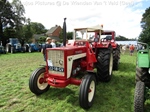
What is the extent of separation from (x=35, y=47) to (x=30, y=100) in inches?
674

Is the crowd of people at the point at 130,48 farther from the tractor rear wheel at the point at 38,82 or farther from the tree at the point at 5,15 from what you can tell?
the tree at the point at 5,15

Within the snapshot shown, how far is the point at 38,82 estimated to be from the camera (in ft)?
12.8

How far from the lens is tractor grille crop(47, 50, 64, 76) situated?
339 cm

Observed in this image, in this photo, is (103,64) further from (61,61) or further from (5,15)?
(5,15)

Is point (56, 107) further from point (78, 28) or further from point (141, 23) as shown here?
point (141, 23)

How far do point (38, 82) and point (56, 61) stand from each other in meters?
0.91

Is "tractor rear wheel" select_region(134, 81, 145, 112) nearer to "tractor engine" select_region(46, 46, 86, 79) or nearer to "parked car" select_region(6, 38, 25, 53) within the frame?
"tractor engine" select_region(46, 46, 86, 79)

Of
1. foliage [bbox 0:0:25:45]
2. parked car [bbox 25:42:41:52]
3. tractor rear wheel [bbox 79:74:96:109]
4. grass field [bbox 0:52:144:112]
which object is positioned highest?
foliage [bbox 0:0:25:45]

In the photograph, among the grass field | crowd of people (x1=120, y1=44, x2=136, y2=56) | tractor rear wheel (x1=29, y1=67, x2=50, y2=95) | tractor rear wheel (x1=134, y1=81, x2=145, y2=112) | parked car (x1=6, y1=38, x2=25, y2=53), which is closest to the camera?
tractor rear wheel (x1=134, y1=81, x2=145, y2=112)

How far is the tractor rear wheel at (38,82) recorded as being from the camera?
3.73m

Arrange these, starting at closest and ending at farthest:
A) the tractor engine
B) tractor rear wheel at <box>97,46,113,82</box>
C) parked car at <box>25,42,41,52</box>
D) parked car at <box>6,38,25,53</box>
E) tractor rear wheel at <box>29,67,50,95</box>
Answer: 1. the tractor engine
2. tractor rear wheel at <box>29,67,50,95</box>
3. tractor rear wheel at <box>97,46,113,82</box>
4. parked car at <box>6,38,25,53</box>
5. parked car at <box>25,42,41,52</box>

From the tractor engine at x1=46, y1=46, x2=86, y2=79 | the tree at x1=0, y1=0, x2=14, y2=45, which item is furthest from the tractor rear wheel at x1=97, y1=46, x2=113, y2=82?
the tree at x1=0, y1=0, x2=14, y2=45

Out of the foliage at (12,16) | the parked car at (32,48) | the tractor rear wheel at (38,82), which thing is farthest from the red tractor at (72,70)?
the foliage at (12,16)

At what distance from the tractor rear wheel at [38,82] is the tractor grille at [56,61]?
0.42 m
